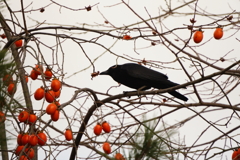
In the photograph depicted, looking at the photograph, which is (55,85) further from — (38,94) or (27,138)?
(27,138)

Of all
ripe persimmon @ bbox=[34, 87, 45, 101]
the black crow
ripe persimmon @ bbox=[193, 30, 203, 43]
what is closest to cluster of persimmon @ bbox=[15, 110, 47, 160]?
ripe persimmon @ bbox=[34, 87, 45, 101]

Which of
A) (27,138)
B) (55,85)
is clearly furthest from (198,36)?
(27,138)

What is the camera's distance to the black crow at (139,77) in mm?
2926

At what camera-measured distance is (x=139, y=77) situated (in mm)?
3137

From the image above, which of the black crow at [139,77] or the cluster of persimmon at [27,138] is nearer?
the cluster of persimmon at [27,138]

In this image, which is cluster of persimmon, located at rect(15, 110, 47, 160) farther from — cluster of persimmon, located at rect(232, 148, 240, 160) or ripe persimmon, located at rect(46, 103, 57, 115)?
cluster of persimmon, located at rect(232, 148, 240, 160)

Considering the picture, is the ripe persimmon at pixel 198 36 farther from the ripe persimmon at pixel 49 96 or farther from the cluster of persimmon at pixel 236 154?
the ripe persimmon at pixel 49 96

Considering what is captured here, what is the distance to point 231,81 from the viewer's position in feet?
9.90

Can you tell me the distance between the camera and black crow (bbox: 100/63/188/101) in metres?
2.93

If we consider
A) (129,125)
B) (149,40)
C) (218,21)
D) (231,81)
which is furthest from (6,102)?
(231,81)

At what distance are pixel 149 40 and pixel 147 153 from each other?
126 centimetres

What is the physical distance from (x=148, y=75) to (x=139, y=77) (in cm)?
8

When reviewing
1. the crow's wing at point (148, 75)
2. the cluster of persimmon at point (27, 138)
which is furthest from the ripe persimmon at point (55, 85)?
the crow's wing at point (148, 75)

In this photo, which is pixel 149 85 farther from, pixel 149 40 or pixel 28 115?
pixel 28 115
